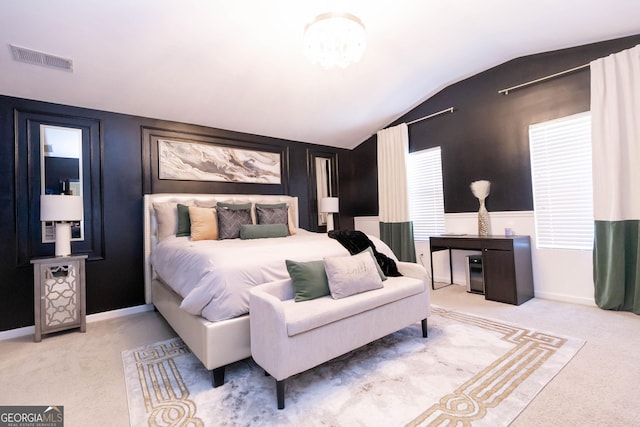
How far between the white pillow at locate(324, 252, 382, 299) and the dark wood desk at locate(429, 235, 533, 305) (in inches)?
71.2

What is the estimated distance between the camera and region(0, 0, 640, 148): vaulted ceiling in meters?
2.21

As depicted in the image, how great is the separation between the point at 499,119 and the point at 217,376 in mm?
4141

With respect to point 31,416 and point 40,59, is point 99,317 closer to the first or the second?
point 31,416

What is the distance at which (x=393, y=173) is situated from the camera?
15.5 ft

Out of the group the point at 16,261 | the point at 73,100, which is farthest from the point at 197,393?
the point at 73,100

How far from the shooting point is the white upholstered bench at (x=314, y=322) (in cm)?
157

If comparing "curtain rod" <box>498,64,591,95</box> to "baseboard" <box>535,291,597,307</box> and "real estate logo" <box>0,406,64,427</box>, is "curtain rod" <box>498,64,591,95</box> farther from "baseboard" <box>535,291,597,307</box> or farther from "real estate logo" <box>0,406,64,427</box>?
"real estate logo" <box>0,406,64,427</box>

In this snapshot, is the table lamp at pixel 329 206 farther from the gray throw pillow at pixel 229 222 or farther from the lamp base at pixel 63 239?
the lamp base at pixel 63 239

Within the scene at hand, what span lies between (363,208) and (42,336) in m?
4.67

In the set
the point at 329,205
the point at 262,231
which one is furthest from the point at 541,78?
the point at 262,231

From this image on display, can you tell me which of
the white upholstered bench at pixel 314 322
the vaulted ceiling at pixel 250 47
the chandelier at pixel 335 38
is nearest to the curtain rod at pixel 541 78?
the vaulted ceiling at pixel 250 47

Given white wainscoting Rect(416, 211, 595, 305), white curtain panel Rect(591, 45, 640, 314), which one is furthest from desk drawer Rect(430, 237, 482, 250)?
white curtain panel Rect(591, 45, 640, 314)

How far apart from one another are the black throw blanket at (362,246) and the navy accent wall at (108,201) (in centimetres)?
219

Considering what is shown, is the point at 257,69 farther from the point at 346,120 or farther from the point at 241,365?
the point at 241,365
